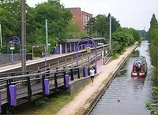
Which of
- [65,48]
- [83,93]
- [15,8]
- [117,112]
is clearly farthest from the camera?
[65,48]

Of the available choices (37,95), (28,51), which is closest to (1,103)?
(37,95)

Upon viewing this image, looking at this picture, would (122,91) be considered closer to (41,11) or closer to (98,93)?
(98,93)

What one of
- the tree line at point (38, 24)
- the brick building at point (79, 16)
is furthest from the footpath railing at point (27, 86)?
the brick building at point (79, 16)

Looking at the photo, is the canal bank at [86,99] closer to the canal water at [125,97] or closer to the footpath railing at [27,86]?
the canal water at [125,97]

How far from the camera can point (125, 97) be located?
2388cm

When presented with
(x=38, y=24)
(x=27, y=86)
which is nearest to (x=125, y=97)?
(x=27, y=86)

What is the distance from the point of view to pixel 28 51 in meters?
45.0

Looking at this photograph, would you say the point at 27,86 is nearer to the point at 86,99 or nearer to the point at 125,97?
the point at 86,99

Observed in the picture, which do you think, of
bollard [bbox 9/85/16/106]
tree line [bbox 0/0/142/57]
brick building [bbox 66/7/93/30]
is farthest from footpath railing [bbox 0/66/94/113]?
brick building [bbox 66/7/93/30]

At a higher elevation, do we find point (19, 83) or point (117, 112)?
point (19, 83)

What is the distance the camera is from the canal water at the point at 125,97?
1953cm

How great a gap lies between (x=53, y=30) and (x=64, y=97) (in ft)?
145

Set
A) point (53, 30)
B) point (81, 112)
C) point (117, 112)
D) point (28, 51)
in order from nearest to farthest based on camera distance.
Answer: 1. point (81, 112)
2. point (117, 112)
3. point (28, 51)
4. point (53, 30)

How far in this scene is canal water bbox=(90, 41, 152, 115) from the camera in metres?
19.5
